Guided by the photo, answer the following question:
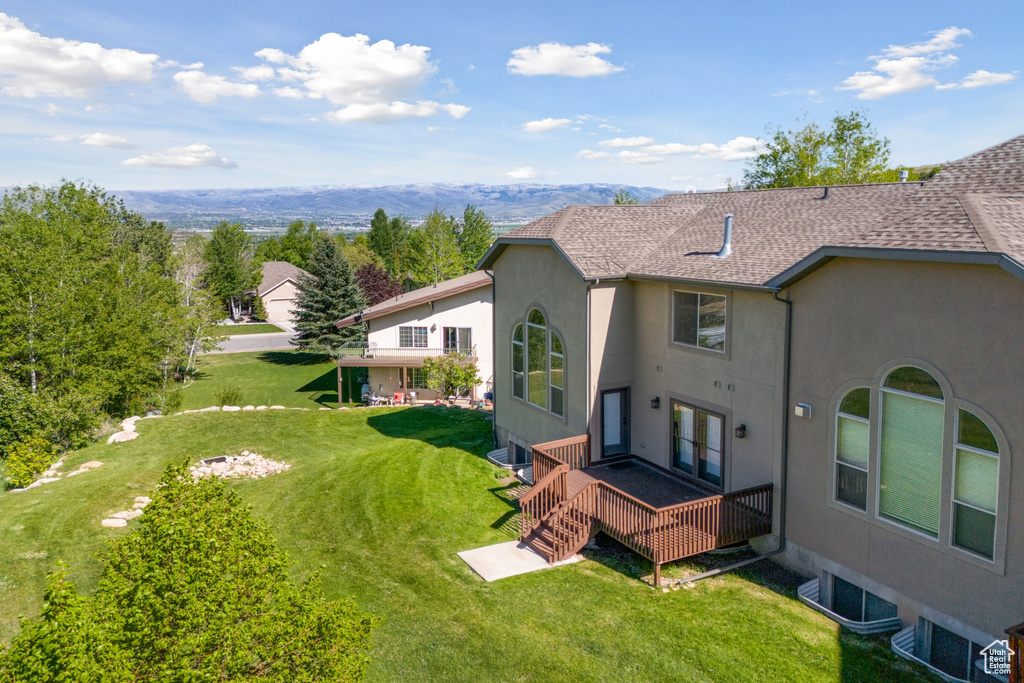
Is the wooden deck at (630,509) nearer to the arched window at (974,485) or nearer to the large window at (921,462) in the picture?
the large window at (921,462)

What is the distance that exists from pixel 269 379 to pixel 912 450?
131 ft

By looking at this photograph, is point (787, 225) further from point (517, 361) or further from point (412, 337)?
point (412, 337)

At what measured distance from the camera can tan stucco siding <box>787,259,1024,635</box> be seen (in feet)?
28.5

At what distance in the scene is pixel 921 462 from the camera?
32.4ft

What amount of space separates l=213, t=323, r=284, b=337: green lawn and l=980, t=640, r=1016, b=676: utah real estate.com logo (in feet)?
207

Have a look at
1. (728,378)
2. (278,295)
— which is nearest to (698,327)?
(728,378)

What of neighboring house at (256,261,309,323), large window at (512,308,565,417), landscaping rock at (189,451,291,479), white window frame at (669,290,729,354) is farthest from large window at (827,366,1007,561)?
neighboring house at (256,261,309,323)

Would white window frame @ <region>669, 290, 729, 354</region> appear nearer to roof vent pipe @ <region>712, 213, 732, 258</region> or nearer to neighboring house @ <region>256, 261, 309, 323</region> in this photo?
roof vent pipe @ <region>712, 213, 732, 258</region>

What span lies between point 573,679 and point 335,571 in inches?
213

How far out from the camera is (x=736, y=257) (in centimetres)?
1379

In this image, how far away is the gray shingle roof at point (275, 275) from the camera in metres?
72.2

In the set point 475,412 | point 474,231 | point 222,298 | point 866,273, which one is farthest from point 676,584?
point 222,298

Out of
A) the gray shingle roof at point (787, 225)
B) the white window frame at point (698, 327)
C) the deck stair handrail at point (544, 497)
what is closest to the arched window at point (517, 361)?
the gray shingle roof at point (787, 225)

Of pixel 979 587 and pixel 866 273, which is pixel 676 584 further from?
pixel 866 273
